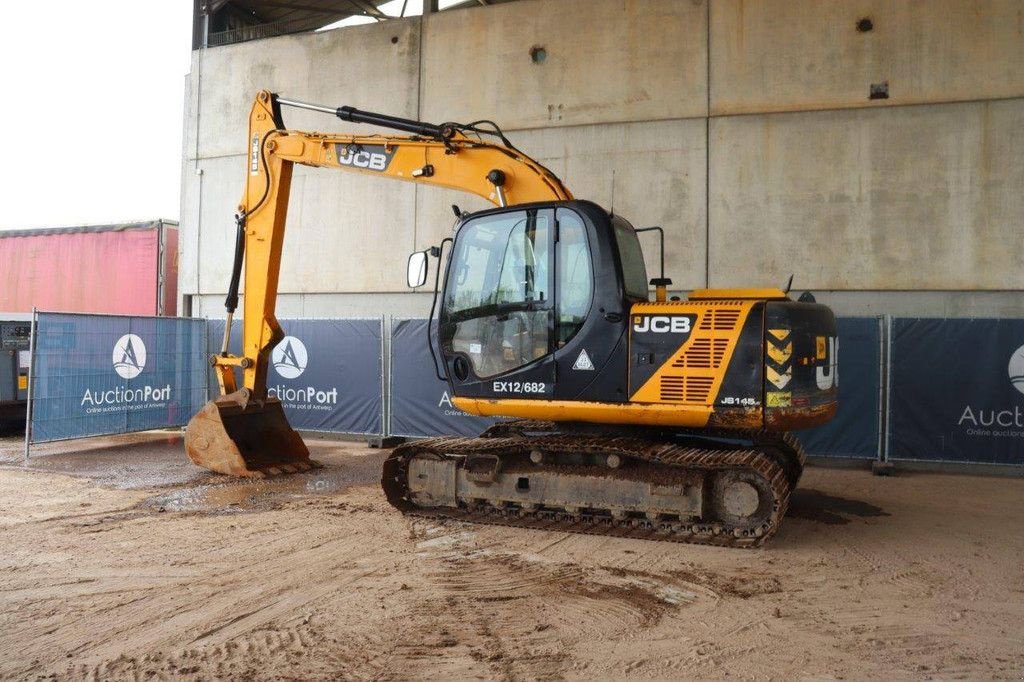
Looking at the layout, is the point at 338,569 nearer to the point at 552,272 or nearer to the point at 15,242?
the point at 552,272

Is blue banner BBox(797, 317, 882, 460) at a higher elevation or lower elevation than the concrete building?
lower

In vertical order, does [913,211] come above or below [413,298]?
above

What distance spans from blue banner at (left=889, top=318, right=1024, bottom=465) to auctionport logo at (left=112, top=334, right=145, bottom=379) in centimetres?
1028

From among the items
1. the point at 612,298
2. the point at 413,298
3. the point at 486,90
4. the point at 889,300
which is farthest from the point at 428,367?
the point at 889,300

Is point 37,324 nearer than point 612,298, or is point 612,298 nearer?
point 612,298

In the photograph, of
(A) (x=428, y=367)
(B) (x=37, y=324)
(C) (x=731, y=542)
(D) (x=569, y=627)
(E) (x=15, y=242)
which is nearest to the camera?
(D) (x=569, y=627)

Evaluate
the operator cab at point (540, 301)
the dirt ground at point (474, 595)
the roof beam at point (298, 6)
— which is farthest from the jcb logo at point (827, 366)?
the roof beam at point (298, 6)

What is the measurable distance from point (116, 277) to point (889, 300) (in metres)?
14.3

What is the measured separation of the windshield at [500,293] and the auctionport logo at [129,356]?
656cm

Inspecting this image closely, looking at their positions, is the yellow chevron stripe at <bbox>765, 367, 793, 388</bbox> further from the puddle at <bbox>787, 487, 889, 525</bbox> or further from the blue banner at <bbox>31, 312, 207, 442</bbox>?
the blue banner at <bbox>31, 312, 207, 442</bbox>

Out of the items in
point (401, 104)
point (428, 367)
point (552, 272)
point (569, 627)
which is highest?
point (401, 104)

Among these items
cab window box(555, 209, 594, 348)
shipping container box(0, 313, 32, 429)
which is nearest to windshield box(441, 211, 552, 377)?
cab window box(555, 209, 594, 348)

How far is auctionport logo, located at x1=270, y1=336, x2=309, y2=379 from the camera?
1222cm

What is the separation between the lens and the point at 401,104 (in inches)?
526
